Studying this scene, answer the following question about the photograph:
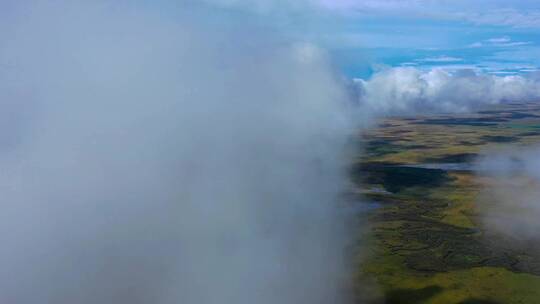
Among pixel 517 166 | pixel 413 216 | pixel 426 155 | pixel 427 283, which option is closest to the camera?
pixel 427 283

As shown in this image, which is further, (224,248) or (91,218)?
(224,248)

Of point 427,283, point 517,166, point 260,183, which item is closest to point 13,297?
point 260,183

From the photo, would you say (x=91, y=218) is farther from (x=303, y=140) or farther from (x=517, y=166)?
(x=517, y=166)

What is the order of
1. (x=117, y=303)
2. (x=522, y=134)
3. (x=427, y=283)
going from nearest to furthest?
(x=117, y=303) < (x=427, y=283) < (x=522, y=134)

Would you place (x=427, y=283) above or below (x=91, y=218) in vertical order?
below

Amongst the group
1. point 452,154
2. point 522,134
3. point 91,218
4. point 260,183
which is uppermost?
point 522,134

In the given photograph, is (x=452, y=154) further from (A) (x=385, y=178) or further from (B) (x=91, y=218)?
(B) (x=91, y=218)

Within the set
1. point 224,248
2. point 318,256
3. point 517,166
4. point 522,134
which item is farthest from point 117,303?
point 522,134
